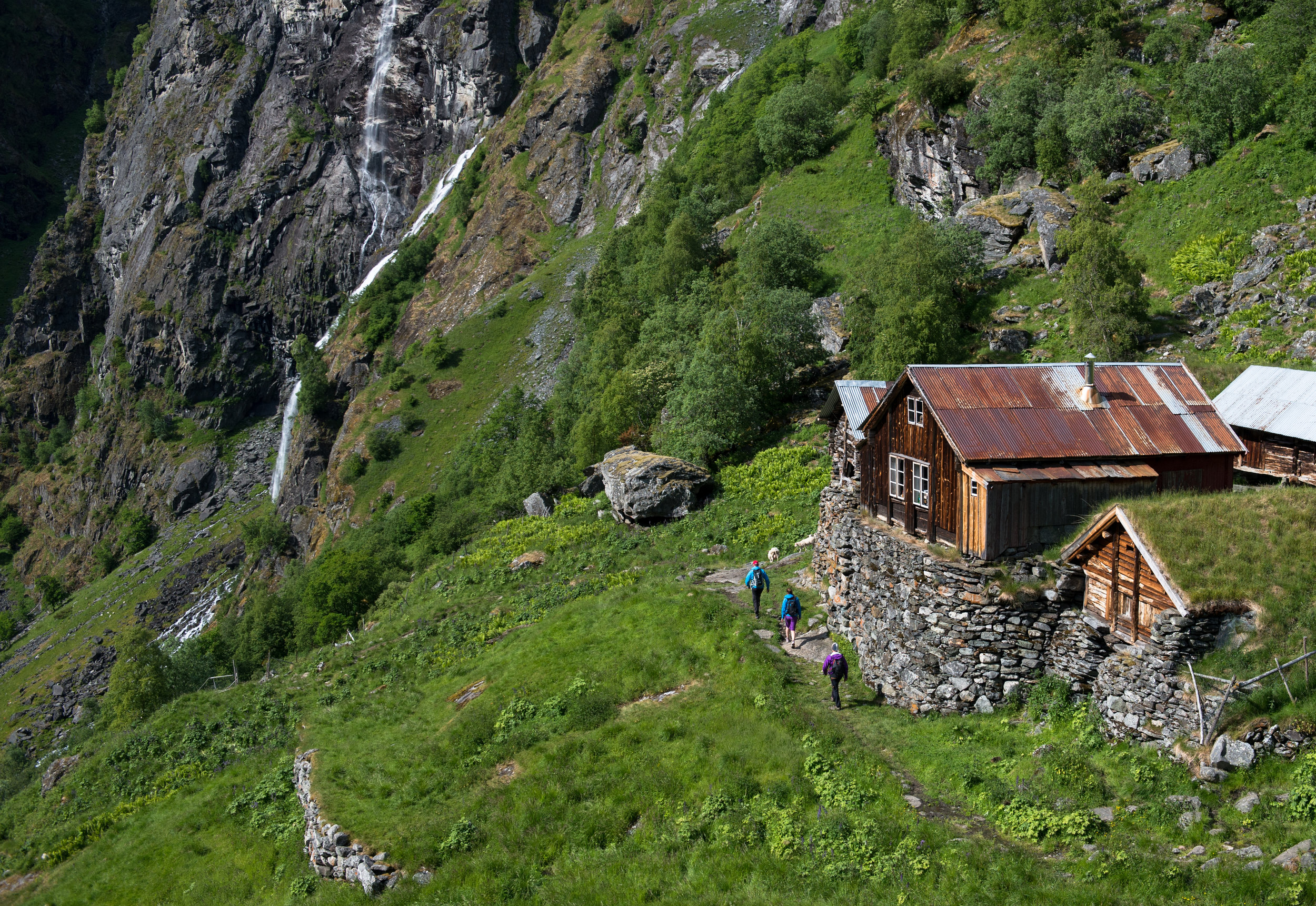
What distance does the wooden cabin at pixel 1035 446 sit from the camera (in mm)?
18000

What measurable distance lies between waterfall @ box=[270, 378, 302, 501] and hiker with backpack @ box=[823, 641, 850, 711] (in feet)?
371

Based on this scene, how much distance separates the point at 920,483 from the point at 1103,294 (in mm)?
21352

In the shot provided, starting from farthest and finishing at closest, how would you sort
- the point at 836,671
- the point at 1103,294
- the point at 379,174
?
1. the point at 379,174
2. the point at 1103,294
3. the point at 836,671

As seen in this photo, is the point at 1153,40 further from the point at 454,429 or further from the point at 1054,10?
the point at 454,429

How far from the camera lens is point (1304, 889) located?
10250 mm

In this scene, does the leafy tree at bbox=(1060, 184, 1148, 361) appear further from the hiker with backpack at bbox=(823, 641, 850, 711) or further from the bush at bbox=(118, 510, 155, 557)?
the bush at bbox=(118, 510, 155, 557)

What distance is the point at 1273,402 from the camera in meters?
23.2

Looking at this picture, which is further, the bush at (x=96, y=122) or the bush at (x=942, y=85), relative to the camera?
the bush at (x=96, y=122)

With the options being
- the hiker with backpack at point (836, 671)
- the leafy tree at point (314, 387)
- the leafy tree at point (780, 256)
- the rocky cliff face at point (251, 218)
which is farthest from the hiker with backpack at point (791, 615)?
the rocky cliff face at point (251, 218)

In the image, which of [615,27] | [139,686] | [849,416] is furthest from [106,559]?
[849,416]

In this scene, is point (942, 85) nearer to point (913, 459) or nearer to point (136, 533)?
point (913, 459)

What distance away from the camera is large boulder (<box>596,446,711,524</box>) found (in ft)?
128

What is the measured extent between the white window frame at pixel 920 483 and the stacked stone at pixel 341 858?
15420 mm

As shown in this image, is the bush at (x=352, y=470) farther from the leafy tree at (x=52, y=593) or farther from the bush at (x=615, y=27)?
the bush at (x=615, y=27)
